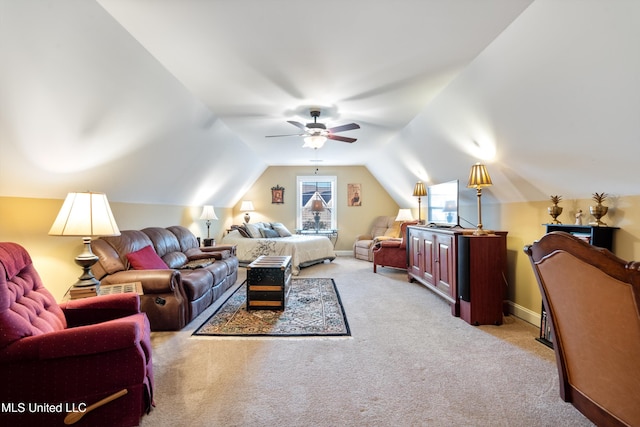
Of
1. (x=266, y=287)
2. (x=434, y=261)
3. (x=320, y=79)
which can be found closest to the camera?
(x=320, y=79)

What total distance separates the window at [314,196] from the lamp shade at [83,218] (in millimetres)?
5751

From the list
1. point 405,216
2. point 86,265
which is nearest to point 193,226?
point 86,265

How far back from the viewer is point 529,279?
320 cm

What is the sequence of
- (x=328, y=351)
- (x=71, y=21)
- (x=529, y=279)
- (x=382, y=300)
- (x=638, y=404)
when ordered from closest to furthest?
(x=638, y=404) < (x=71, y=21) < (x=328, y=351) < (x=529, y=279) < (x=382, y=300)

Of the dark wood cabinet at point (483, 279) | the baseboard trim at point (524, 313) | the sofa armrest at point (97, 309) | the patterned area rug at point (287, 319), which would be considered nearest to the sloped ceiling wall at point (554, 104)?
the dark wood cabinet at point (483, 279)

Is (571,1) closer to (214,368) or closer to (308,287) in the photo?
(214,368)

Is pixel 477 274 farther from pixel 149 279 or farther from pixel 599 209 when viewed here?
pixel 149 279

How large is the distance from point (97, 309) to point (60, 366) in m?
0.54

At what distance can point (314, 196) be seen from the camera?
7.91 metres

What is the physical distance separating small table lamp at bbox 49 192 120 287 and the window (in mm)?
5738

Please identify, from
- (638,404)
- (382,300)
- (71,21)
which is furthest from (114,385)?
(382,300)

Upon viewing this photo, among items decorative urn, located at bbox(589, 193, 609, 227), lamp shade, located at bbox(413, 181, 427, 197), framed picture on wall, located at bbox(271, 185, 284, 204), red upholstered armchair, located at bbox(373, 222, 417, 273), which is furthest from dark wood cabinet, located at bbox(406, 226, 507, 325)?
framed picture on wall, located at bbox(271, 185, 284, 204)

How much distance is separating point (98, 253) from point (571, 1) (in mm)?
4110

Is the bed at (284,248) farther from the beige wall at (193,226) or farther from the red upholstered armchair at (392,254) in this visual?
the red upholstered armchair at (392,254)
